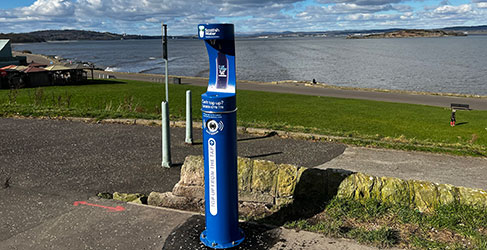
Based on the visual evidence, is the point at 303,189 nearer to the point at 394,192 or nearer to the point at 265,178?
the point at 265,178

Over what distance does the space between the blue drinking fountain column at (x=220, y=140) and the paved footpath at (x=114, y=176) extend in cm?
34

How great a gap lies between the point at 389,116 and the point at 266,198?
15506 millimetres

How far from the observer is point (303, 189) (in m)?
6.37

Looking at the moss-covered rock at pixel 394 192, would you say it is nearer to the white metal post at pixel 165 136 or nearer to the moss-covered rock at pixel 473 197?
the moss-covered rock at pixel 473 197

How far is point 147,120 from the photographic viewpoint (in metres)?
13.3

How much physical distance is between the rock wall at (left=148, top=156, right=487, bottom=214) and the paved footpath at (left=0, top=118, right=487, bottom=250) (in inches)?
26.0

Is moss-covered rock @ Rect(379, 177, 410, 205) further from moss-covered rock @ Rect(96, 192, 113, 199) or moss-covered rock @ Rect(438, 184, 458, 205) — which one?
moss-covered rock @ Rect(96, 192, 113, 199)

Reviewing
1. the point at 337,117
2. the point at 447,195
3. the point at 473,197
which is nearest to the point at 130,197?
the point at 447,195

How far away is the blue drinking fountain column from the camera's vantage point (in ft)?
16.1

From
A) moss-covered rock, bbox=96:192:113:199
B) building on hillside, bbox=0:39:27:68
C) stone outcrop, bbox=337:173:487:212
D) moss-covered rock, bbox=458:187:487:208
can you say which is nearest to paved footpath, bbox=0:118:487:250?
moss-covered rock, bbox=96:192:113:199

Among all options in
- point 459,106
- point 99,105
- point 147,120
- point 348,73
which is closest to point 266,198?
point 147,120

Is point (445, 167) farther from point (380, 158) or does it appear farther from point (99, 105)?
point (99, 105)

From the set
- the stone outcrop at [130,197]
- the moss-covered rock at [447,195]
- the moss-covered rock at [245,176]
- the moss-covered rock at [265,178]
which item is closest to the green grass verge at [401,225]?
the moss-covered rock at [447,195]

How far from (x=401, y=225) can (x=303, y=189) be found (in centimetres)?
150
